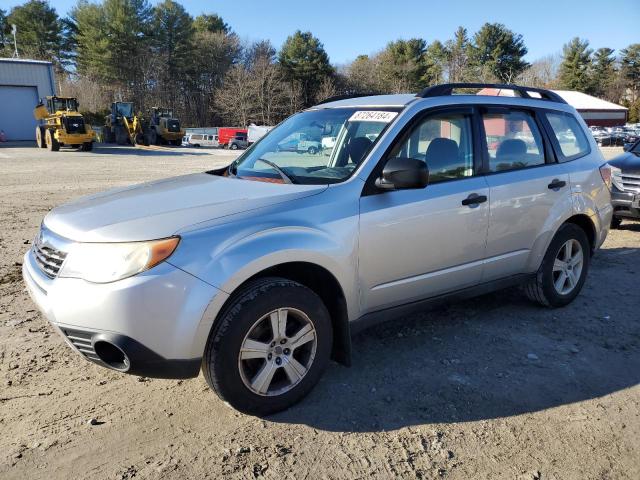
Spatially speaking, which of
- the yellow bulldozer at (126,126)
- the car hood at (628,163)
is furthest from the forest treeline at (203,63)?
the car hood at (628,163)

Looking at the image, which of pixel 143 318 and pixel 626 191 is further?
pixel 626 191

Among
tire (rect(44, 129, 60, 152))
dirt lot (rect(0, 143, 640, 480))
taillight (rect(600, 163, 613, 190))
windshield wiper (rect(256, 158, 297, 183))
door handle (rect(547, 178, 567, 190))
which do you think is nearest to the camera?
dirt lot (rect(0, 143, 640, 480))

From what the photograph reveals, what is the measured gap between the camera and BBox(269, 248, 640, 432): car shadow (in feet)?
10.4

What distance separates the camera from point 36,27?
6288cm

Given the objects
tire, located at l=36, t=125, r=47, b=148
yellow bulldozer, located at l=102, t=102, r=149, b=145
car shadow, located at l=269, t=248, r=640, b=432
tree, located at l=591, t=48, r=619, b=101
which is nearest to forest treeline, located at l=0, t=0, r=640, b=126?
tree, located at l=591, t=48, r=619, b=101

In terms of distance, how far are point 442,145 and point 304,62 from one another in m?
68.7

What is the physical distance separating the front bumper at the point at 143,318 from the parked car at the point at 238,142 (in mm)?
42921

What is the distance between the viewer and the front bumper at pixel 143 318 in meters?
2.57

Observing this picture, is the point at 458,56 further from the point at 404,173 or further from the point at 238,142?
the point at 404,173

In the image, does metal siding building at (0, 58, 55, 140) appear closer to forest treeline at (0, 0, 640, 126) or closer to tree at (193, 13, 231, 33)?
forest treeline at (0, 0, 640, 126)

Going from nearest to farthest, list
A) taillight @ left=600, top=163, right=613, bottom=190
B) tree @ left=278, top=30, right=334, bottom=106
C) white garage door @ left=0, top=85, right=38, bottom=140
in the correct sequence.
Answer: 1. taillight @ left=600, top=163, right=613, bottom=190
2. white garage door @ left=0, top=85, right=38, bottom=140
3. tree @ left=278, top=30, right=334, bottom=106

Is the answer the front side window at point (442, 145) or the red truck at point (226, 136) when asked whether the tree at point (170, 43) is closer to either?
the red truck at point (226, 136)

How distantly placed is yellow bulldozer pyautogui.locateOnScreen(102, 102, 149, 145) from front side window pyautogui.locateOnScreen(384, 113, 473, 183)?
3699cm

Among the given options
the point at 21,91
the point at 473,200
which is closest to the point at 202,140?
the point at 21,91
